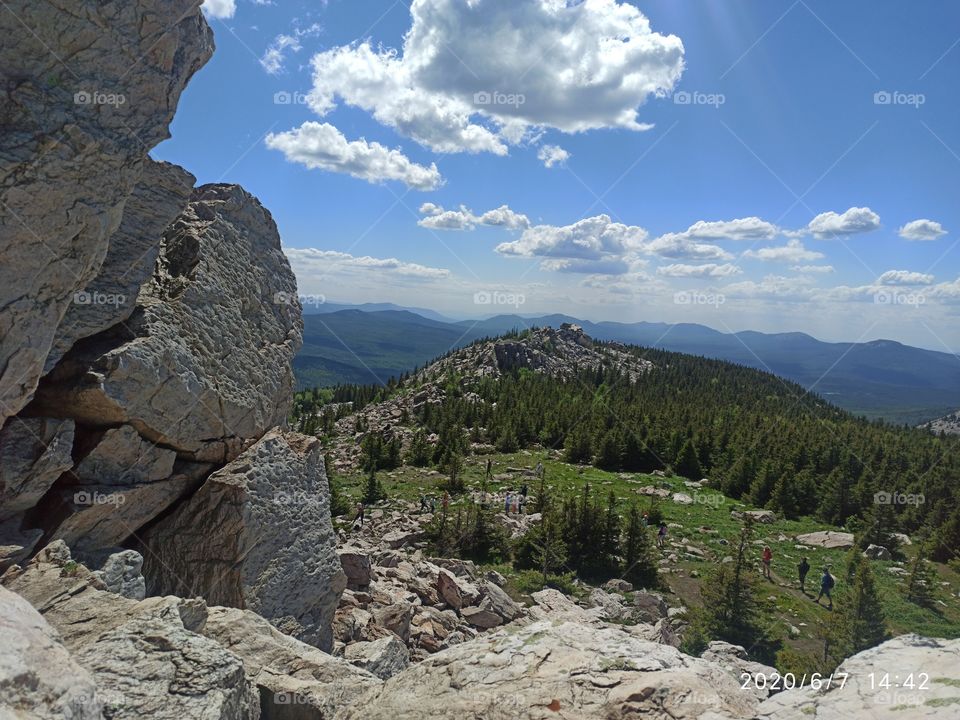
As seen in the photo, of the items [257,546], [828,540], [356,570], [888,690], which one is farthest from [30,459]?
[828,540]

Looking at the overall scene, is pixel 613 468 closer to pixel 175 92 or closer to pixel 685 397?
pixel 685 397

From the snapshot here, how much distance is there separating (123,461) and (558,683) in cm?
777

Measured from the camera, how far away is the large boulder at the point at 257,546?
955 centimetres

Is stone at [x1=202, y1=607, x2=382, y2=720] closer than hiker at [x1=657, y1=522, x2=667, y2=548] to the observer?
Yes

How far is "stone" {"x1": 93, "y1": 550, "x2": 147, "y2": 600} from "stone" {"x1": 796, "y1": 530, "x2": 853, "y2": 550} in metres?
33.7

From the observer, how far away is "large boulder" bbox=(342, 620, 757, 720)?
18.4ft

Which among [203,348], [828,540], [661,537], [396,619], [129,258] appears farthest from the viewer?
[828,540]

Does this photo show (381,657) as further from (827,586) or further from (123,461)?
(827,586)

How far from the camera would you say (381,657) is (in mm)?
9414

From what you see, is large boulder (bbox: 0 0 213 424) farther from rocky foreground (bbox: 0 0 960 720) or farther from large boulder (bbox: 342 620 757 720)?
large boulder (bbox: 342 620 757 720)

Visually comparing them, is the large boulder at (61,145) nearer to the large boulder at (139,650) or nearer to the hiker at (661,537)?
the large boulder at (139,650)

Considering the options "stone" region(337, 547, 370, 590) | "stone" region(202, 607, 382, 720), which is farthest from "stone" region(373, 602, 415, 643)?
"stone" region(202, 607, 382, 720)

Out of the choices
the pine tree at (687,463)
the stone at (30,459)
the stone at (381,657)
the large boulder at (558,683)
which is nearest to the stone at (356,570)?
the stone at (381,657)

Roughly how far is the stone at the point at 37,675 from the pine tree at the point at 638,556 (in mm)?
22415
